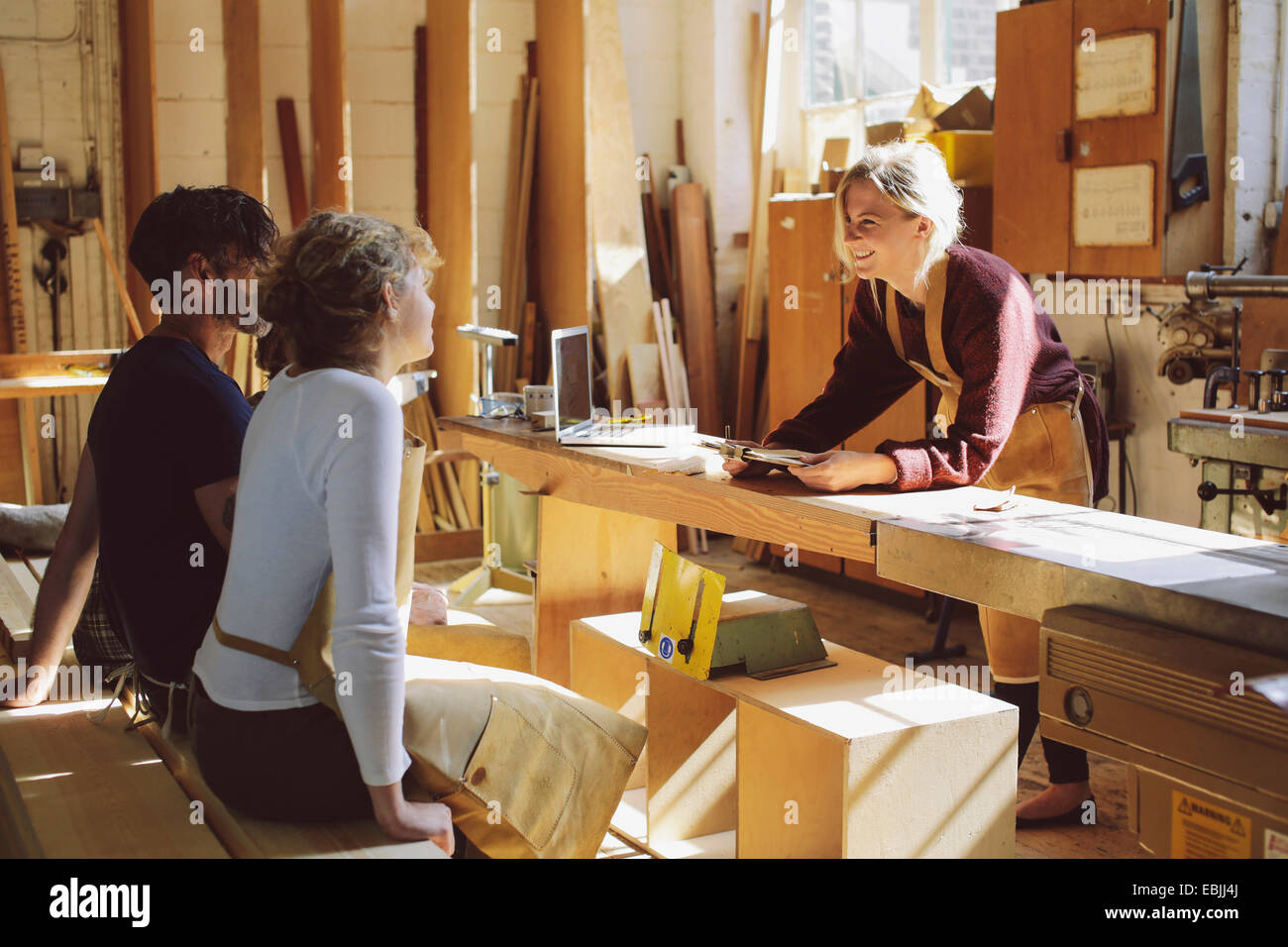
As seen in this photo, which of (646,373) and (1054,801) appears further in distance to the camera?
(646,373)

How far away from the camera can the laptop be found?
10.9ft

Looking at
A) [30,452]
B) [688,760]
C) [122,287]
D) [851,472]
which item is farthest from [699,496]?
[30,452]

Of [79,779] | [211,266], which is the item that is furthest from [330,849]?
[211,266]

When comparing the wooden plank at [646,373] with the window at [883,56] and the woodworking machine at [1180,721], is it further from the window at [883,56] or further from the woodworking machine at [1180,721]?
the woodworking machine at [1180,721]

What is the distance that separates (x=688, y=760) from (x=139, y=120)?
13.6 ft

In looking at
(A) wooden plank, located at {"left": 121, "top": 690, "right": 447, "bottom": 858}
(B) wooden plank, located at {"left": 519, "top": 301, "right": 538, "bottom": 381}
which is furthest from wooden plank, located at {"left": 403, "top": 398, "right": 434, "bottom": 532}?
(A) wooden plank, located at {"left": 121, "top": 690, "right": 447, "bottom": 858}

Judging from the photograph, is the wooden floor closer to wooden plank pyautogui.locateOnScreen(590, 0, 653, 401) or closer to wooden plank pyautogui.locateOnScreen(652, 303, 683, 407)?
wooden plank pyautogui.locateOnScreen(652, 303, 683, 407)

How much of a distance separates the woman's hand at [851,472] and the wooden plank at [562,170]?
3.70 m

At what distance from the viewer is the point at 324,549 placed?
1.84m

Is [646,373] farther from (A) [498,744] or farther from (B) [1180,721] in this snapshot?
(B) [1180,721]

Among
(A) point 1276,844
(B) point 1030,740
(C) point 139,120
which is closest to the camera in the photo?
(A) point 1276,844

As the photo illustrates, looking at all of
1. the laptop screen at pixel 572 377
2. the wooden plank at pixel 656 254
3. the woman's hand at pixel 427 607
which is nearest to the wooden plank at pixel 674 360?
the wooden plank at pixel 656 254

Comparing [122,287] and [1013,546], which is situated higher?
[122,287]
